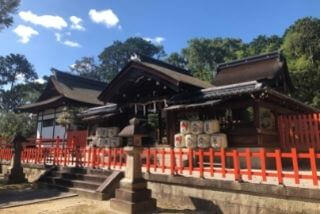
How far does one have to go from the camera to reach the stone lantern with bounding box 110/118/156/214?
792 centimetres

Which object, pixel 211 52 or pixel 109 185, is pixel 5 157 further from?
pixel 211 52

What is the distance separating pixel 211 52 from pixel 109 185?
38.9 metres

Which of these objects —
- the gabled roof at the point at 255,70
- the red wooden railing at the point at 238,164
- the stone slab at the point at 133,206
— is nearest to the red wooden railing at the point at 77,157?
the red wooden railing at the point at 238,164

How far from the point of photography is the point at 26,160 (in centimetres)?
1587

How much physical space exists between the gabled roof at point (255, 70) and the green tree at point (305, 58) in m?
2.82

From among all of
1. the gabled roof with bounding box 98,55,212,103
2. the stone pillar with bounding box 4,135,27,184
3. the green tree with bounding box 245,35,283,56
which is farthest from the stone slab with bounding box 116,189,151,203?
the green tree with bounding box 245,35,283,56

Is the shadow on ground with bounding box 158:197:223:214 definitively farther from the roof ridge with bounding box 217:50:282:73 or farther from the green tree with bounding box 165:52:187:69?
the green tree with bounding box 165:52:187:69

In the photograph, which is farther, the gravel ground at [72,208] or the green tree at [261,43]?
the green tree at [261,43]

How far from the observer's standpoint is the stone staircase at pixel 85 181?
9484 mm

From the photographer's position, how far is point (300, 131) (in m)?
12.0

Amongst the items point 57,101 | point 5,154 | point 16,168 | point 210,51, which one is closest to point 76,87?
point 57,101

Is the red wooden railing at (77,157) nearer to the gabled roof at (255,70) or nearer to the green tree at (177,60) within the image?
the gabled roof at (255,70)

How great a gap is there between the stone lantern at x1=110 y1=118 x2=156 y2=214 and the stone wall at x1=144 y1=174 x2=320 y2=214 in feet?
2.95

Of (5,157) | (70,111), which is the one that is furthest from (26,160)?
(70,111)
